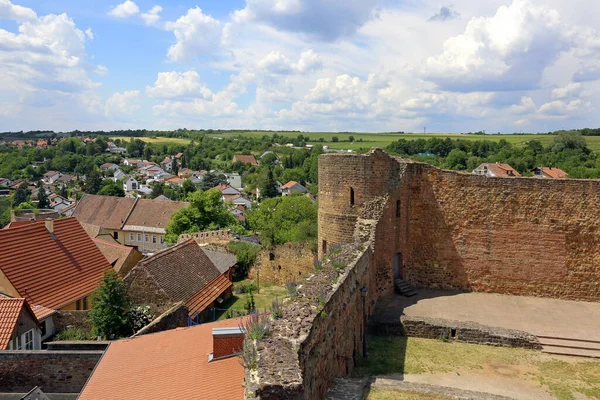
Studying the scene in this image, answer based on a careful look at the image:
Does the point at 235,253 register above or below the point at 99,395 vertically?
below

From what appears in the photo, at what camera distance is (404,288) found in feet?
62.0

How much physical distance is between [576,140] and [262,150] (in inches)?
4806

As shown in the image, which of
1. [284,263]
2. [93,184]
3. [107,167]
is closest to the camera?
[284,263]

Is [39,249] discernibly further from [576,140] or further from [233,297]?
[576,140]

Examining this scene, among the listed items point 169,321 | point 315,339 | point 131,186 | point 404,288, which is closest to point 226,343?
point 315,339

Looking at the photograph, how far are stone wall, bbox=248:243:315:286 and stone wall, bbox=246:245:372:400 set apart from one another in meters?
11.9

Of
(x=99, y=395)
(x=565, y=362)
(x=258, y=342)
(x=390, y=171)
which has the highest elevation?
(x=390, y=171)

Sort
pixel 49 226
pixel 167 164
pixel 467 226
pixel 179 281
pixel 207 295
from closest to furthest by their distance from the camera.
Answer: pixel 467 226 → pixel 179 281 → pixel 207 295 → pixel 49 226 → pixel 167 164

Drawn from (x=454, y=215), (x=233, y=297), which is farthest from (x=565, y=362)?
(x=233, y=297)

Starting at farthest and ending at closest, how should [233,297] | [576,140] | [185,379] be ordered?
[576,140] < [233,297] < [185,379]

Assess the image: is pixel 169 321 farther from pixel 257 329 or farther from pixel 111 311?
pixel 257 329

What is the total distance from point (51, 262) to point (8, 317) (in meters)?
6.43

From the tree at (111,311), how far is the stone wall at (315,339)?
8705 millimetres

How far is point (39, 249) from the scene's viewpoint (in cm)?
2180
